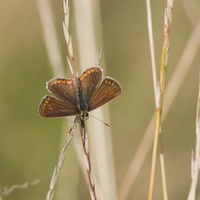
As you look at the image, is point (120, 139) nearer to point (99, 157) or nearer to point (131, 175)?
point (99, 157)

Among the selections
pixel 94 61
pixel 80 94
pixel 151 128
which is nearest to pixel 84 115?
pixel 80 94

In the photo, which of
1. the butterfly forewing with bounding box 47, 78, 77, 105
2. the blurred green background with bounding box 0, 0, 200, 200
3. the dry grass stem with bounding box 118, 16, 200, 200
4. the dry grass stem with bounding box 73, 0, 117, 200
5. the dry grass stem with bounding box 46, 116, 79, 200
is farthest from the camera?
the blurred green background with bounding box 0, 0, 200, 200

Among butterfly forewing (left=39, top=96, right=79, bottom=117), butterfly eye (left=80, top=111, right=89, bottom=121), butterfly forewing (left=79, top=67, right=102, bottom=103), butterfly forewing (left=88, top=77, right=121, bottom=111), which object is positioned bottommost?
butterfly eye (left=80, top=111, right=89, bottom=121)

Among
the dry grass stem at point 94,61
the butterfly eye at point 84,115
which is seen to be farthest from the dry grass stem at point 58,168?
the dry grass stem at point 94,61

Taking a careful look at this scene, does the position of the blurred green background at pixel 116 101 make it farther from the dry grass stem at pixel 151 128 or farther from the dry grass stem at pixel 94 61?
the dry grass stem at pixel 151 128

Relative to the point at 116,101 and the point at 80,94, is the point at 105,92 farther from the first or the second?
the point at 116,101

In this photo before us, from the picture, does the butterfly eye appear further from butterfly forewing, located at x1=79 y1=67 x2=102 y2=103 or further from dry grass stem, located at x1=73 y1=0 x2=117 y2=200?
dry grass stem, located at x1=73 y1=0 x2=117 y2=200

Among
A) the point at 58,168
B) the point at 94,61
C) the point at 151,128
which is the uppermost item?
the point at 94,61

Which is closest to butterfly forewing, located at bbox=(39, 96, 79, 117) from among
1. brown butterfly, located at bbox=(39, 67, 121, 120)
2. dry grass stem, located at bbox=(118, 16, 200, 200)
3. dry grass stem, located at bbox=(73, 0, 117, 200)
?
brown butterfly, located at bbox=(39, 67, 121, 120)
